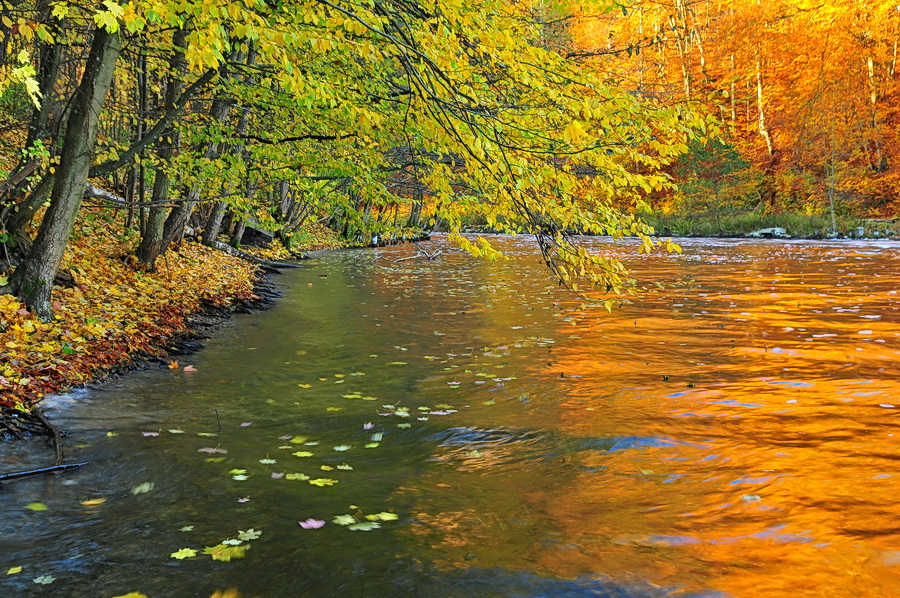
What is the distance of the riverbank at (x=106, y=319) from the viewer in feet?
22.1

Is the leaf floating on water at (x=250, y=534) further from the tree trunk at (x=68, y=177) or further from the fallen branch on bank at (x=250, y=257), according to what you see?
the fallen branch on bank at (x=250, y=257)

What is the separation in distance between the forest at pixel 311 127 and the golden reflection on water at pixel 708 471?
1477 mm

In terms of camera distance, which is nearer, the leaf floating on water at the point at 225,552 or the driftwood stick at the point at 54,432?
the leaf floating on water at the point at 225,552

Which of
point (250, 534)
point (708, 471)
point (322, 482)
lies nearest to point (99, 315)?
point (322, 482)

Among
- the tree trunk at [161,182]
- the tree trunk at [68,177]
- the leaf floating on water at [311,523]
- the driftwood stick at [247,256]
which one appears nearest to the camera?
the leaf floating on water at [311,523]

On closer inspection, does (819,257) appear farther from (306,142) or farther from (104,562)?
(104,562)

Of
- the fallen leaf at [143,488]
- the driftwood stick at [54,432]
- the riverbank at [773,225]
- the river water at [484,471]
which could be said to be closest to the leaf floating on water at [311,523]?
the river water at [484,471]

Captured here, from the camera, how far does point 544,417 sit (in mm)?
6383

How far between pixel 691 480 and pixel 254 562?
3093 mm

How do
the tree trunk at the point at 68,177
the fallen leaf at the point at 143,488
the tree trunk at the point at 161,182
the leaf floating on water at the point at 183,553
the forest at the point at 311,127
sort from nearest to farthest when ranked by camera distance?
the leaf floating on water at the point at 183,553 → the fallen leaf at the point at 143,488 → the forest at the point at 311,127 → the tree trunk at the point at 68,177 → the tree trunk at the point at 161,182

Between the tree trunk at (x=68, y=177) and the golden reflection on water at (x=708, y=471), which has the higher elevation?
the tree trunk at (x=68, y=177)

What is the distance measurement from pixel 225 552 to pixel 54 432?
267 cm

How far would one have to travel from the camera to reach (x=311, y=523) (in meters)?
4.22

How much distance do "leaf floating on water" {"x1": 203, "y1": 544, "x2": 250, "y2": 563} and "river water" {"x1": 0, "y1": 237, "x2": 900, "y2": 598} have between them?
0.06 feet
